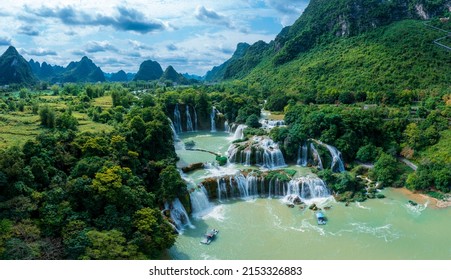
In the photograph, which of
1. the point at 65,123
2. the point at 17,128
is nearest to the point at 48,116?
the point at 65,123

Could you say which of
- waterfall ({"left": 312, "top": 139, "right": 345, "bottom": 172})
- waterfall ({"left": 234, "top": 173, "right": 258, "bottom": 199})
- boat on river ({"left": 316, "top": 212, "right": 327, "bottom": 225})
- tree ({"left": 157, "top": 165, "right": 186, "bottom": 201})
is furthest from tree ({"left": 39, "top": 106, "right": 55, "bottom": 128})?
waterfall ({"left": 312, "top": 139, "right": 345, "bottom": 172})

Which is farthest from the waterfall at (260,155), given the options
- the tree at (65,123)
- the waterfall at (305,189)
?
the tree at (65,123)

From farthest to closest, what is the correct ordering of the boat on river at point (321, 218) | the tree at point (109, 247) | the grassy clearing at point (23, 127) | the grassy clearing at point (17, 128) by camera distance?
the boat on river at point (321, 218), the grassy clearing at point (23, 127), the grassy clearing at point (17, 128), the tree at point (109, 247)

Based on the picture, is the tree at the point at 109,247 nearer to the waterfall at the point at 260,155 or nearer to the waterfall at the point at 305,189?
the waterfall at the point at 305,189

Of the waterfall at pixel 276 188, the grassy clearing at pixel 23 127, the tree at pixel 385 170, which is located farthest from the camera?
the tree at pixel 385 170

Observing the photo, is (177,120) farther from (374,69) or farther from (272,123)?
(374,69)

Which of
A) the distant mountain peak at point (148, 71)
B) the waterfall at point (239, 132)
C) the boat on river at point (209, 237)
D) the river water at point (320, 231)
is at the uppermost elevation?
the distant mountain peak at point (148, 71)

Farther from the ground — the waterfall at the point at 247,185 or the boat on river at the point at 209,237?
the waterfall at the point at 247,185
